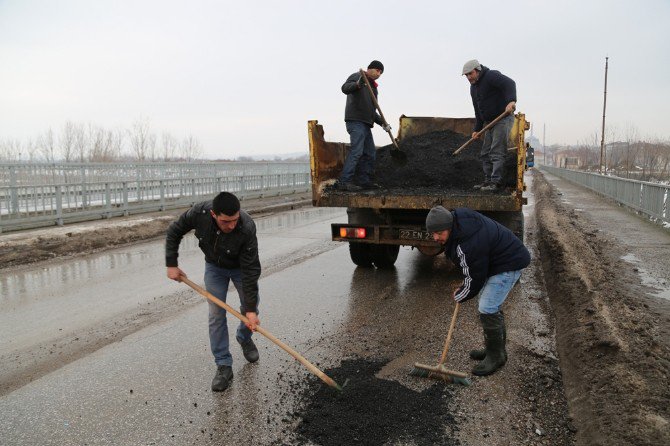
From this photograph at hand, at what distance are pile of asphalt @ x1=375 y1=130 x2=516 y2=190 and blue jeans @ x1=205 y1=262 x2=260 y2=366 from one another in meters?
3.93

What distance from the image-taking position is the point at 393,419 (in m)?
3.14

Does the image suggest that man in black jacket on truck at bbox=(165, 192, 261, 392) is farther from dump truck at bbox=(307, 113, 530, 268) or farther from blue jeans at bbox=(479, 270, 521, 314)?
dump truck at bbox=(307, 113, 530, 268)

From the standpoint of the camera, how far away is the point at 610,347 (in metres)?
3.99

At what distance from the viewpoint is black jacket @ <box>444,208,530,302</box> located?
12.0ft

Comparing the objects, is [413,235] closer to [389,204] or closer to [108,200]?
[389,204]

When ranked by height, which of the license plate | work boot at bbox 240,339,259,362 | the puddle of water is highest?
the license plate

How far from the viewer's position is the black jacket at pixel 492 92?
646 centimetres

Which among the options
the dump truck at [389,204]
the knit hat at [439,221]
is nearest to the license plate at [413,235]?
the dump truck at [389,204]

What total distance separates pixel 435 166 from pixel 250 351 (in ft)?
14.9

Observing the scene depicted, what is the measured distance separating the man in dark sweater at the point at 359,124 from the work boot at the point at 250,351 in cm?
320

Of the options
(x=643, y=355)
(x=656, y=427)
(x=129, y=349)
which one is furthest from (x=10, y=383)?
(x=643, y=355)

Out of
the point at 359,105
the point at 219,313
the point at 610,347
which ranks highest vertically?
the point at 359,105

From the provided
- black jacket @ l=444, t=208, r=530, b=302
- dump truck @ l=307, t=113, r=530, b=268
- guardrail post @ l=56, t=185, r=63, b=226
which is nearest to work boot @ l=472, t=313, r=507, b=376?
black jacket @ l=444, t=208, r=530, b=302

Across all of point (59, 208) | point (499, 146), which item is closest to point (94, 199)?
point (59, 208)
